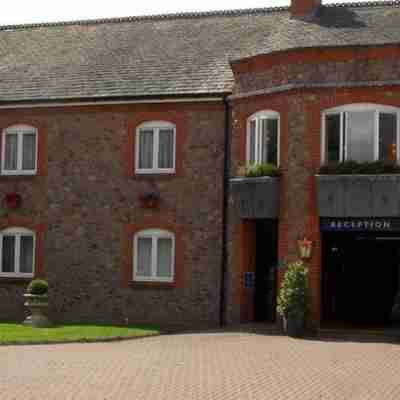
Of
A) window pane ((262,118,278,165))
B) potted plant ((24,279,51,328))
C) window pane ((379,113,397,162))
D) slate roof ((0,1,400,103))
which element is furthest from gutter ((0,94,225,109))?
potted plant ((24,279,51,328))

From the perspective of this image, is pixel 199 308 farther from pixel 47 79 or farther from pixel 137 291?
pixel 47 79

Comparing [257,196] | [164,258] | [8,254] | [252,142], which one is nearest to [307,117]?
[252,142]

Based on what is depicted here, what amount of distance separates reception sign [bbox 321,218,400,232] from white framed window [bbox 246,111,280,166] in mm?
2258

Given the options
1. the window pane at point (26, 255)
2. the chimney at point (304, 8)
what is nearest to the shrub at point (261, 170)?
the chimney at point (304, 8)

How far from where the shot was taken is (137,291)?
27172 mm

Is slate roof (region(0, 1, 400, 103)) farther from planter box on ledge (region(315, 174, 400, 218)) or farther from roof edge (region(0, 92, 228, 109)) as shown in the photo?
planter box on ledge (region(315, 174, 400, 218))

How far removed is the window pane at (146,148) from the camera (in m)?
27.5

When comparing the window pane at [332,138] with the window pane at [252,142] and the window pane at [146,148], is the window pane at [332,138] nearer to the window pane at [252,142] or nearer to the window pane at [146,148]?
the window pane at [252,142]

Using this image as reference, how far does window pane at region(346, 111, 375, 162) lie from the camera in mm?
23375

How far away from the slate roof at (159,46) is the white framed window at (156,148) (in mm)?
1058

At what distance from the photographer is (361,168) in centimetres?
2292

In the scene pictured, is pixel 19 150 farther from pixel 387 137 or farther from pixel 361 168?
pixel 387 137

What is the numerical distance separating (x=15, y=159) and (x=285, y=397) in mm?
17207

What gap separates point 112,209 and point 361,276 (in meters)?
8.10
